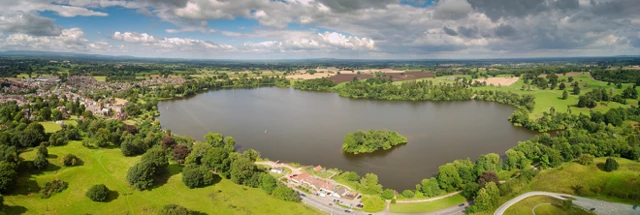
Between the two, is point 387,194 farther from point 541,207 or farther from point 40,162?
point 40,162

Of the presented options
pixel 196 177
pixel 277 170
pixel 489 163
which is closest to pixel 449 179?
pixel 489 163

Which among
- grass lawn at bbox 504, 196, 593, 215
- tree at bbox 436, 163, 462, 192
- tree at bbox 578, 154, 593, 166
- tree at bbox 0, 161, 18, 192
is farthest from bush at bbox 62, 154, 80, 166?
tree at bbox 578, 154, 593, 166

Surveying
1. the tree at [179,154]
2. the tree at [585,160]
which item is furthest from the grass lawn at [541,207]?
the tree at [179,154]

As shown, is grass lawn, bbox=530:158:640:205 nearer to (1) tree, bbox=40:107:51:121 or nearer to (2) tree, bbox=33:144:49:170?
(2) tree, bbox=33:144:49:170

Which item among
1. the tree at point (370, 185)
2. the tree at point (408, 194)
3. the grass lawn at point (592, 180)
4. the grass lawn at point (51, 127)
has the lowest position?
the tree at point (408, 194)

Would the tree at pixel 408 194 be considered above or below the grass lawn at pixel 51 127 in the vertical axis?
below

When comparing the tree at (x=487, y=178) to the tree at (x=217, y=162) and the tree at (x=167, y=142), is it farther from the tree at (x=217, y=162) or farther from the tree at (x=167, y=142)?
the tree at (x=167, y=142)

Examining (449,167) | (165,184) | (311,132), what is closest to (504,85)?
(311,132)

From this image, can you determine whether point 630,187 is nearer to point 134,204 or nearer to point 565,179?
point 565,179
